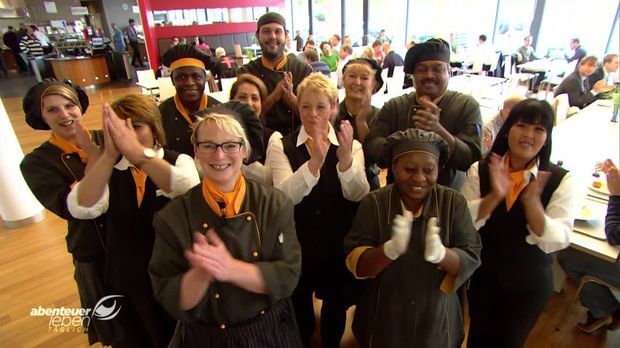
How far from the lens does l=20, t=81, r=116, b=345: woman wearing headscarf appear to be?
153 cm

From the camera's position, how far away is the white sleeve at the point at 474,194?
157cm

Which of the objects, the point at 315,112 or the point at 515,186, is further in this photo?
the point at 315,112

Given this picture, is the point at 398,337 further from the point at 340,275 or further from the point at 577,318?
the point at 577,318

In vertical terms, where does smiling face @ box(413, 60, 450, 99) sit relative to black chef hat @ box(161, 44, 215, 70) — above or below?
below

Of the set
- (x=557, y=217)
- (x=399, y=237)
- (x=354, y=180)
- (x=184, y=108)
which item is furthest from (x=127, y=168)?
(x=557, y=217)

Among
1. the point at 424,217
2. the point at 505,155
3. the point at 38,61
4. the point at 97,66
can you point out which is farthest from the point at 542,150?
the point at 38,61

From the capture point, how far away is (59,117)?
1587mm

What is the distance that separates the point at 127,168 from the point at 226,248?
651 millimetres

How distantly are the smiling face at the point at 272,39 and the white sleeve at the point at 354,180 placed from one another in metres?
1.36

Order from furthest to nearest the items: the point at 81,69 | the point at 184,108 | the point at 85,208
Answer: the point at 81,69 < the point at 184,108 < the point at 85,208

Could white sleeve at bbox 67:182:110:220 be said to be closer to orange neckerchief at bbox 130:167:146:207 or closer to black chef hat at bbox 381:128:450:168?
orange neckerchief at bbox 130:167:146:207

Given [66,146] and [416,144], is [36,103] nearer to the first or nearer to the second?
[66,146]

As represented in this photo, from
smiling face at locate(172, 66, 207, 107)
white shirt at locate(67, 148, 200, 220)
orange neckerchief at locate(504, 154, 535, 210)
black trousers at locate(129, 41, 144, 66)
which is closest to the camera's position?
white shirt at locate(67, 148, 200, 220)

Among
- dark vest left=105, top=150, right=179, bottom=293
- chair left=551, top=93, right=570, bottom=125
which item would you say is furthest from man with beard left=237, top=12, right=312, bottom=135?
chair left=551, top=93, right=570, bottom=125
